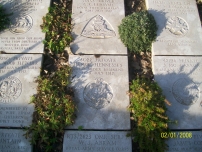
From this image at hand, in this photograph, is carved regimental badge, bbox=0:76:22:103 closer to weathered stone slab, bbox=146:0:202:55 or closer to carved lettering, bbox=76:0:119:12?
carved lettering, bbox=76:0:119:12

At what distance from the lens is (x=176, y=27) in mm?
4082

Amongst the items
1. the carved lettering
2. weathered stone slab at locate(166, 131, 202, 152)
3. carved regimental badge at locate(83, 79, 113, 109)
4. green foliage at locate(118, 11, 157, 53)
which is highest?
the carved lettering

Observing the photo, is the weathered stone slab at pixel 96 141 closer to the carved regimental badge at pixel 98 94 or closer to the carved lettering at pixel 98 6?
the carved regimental badge at pixel 98 94

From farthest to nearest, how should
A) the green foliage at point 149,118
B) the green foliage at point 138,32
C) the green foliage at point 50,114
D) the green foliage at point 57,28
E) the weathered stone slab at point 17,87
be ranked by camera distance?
the green foliage at point 57,28 < the green foliage at point 138,32 < the weathered stone slab at point 17,87 < the green foliage at point 50,114 < the green foliage at point 149,118

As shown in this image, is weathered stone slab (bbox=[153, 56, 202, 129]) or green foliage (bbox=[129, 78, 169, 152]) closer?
green foliage (bbox=[129, 78, 169, 152])

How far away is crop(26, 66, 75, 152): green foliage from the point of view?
3.26 metres

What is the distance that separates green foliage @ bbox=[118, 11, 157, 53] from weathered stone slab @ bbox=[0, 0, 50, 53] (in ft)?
4.99

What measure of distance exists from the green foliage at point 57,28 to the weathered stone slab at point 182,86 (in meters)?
1.69

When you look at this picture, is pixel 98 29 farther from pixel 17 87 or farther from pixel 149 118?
pixel 149 118

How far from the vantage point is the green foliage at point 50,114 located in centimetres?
326

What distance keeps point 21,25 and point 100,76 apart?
181cm

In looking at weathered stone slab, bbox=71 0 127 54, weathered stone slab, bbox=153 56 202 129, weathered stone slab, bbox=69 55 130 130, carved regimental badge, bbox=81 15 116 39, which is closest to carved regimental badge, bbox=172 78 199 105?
weathered stone slab, bbox=153 56 202 129

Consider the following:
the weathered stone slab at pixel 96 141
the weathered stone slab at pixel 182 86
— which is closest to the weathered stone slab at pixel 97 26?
the weathered stone slab at pixel 182 86

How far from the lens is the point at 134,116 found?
→ 3.38 metres
